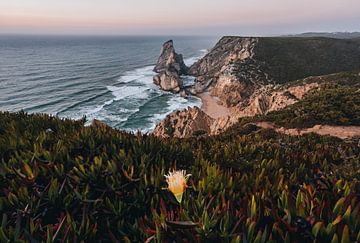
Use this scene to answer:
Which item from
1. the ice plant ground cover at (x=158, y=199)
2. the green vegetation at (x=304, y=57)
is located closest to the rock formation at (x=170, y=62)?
the green vegetation at (x=304, y=57)

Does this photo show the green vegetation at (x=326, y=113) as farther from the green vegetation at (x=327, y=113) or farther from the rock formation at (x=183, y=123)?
the rock formation at (x=183, y=123)

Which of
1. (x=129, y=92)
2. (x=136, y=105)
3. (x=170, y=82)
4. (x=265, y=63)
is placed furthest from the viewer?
(x=265, y=63)

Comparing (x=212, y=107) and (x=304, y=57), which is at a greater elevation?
(x=304, y=57)

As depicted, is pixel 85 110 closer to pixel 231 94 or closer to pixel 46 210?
pixel 231 94

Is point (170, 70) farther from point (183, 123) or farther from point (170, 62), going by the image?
point (183, 123)

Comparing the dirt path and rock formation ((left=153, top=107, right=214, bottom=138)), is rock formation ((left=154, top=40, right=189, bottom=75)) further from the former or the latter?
the dirt path

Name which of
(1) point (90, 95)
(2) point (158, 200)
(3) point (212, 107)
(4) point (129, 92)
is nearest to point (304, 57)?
(3) point (212, 107)
